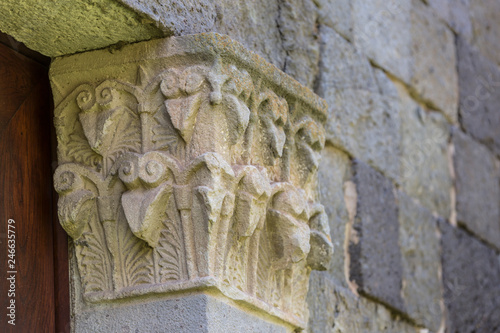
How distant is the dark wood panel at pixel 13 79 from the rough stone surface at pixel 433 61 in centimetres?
183

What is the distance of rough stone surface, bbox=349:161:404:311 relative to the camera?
3199mm

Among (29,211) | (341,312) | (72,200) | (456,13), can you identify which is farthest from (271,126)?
(456,13)

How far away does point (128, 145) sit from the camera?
236cm

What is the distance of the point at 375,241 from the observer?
10.9 feet

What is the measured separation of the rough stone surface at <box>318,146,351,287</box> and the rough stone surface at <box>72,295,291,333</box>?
31.7 inches

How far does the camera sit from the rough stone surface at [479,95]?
171 inches

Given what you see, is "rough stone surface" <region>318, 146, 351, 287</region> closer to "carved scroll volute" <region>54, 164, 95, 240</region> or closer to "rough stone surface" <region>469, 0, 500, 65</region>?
"carved scroll volute" <region>54, 164, 95, 240</region>

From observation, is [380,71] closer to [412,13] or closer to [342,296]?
[412,13]

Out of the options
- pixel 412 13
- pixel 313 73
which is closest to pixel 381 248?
pixel 313 73

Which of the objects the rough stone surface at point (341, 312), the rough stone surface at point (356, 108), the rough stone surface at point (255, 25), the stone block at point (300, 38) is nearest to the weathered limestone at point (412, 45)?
the rough stone surface at point (356, 108)

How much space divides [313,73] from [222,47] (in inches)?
35.0

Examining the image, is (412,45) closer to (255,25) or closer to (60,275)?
(255,25)

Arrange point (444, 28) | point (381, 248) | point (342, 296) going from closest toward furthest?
point (342, 296), point (381, 248), point (444, 28)

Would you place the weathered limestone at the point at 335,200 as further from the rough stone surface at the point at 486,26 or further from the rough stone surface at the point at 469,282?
the rough stone surface at the point at 486,26
